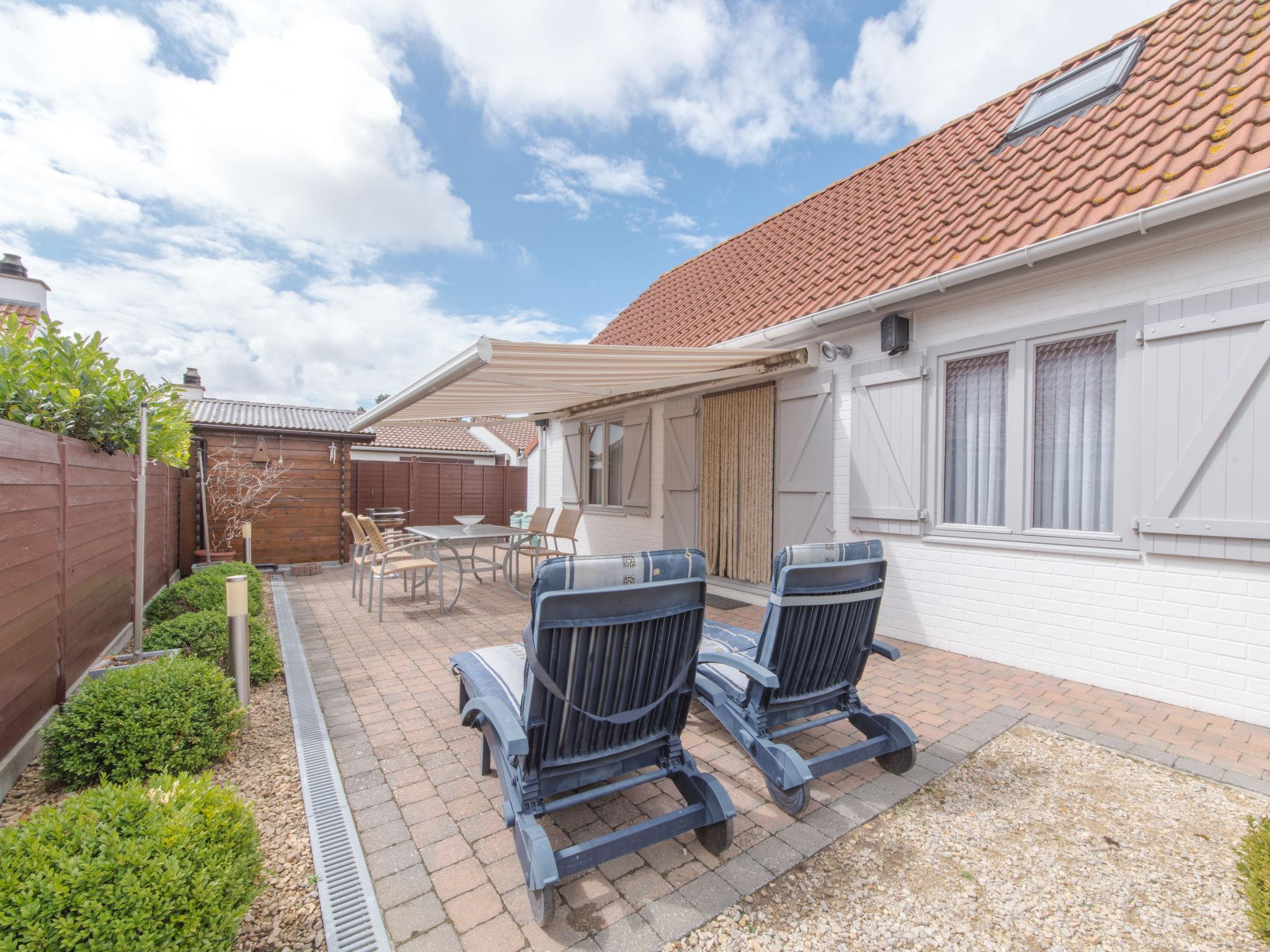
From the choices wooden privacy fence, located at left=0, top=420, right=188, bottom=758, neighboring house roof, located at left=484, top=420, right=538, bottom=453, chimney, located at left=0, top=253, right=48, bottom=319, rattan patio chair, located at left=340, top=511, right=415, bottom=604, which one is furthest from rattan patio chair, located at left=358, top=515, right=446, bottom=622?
neighboring house roof, located at left=484, top=420, right=538, bottom=453

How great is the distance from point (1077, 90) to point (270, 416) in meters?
13.7

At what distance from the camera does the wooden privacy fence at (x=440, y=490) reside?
13425 millimetres

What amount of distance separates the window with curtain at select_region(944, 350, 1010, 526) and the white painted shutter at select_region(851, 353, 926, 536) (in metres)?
0.25

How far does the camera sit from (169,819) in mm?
1710

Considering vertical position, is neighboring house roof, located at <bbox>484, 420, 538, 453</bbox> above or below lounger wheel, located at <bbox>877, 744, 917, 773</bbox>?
above

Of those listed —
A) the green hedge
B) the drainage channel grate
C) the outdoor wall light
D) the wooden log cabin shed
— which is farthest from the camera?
the wooden log cabin shed

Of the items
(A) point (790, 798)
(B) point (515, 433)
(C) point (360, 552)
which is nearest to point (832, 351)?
(A) point (790, 798)

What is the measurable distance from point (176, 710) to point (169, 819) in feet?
4.85

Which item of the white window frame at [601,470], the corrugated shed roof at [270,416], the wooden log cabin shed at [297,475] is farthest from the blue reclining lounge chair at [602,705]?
the corrugated shed roof at [270,416]

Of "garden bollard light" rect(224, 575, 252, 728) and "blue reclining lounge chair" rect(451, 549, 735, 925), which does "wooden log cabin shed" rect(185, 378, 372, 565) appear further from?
"blue reclining lounge chair" rect(451, 549, 735, 925)

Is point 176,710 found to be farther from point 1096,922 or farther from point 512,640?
point 1096,922

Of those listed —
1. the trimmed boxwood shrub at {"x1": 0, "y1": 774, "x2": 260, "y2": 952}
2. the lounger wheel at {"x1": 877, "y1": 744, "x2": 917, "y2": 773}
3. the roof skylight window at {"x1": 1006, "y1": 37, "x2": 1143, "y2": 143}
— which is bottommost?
the lounger wheel at {"x1": 877, "y1": 744, "x2": 917, "y2": 773}

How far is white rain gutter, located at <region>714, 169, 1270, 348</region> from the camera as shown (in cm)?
336

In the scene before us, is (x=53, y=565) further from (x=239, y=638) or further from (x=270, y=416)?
(x=270, y=416)
